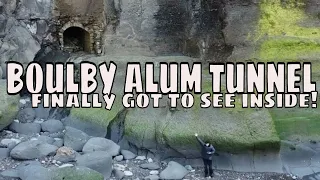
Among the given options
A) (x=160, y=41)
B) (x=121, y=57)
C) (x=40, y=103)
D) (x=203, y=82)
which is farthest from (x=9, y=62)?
(x=203, y=82)

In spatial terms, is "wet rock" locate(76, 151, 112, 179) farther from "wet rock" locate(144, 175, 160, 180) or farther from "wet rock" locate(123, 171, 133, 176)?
"wet rock" locate(144, 175, 160, 180)

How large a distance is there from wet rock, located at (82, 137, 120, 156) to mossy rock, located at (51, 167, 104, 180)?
1.03 meters

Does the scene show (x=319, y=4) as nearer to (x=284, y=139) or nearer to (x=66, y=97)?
(x=284, y=139)

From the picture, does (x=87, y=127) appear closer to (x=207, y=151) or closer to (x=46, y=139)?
(x=46, y=139)

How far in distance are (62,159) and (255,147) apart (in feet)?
9.77

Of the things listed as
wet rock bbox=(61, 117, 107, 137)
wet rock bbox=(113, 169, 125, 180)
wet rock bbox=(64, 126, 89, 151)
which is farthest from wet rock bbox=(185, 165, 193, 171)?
wet rock bbox=(64, 126, 89, 151)

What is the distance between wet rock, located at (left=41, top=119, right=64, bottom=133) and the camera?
28.6 ft

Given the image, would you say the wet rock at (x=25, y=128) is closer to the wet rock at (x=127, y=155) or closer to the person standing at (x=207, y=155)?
the wet rock at (x=127, y=155)

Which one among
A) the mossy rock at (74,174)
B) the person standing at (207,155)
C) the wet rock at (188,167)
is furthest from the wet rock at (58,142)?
the person standing at (207,155)

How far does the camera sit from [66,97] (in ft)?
30.7

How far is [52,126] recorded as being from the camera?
877 cm

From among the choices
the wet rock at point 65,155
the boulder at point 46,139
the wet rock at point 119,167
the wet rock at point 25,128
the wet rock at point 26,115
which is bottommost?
the wet rock at point 119,167

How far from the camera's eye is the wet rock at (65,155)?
744cm

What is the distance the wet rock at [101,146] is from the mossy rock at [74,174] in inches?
40.4
